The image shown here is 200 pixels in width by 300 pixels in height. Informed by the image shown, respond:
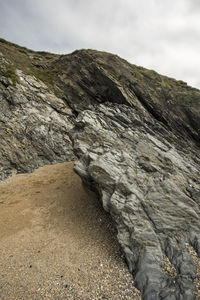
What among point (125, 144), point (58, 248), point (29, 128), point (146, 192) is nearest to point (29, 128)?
point (29, 128)

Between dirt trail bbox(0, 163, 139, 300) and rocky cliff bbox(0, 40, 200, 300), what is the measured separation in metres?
1.41

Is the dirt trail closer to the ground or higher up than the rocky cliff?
closer to the ground

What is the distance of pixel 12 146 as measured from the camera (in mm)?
21031

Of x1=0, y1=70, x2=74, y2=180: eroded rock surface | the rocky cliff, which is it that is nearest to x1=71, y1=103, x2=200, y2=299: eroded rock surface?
the rocky cliff

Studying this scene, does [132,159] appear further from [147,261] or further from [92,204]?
[147,261]

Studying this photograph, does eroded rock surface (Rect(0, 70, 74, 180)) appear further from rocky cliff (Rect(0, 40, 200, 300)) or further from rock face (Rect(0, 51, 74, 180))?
rocky cliff (Rect(0, 40, 200, 300))

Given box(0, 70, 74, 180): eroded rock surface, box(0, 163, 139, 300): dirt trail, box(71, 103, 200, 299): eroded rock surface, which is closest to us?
box(0, 163, 139, 300): dirt trail

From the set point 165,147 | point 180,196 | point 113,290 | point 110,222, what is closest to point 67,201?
point 110,222

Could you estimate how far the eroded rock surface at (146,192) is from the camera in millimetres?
7840

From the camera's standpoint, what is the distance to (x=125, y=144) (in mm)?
15445

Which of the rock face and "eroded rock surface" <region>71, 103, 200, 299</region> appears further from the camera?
the rock face

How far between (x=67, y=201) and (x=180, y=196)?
9.76 meters

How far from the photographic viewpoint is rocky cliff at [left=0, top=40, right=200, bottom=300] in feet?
28.5

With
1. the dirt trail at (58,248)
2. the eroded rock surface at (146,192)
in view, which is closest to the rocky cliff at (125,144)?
the eroded rock surface at (146,192)
